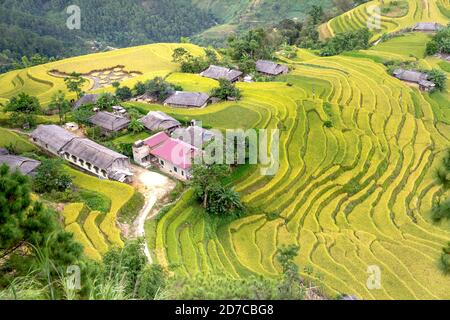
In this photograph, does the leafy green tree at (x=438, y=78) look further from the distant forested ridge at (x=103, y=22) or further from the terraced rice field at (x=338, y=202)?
the distant forested ridge at (x=103, y=22)

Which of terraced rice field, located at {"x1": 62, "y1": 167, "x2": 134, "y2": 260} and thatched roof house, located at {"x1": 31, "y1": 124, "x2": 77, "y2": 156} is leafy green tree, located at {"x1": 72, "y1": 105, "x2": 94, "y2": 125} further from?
terraced rice field, located at {"x1": 62, "y1": 167, "x2": 134, "y2": 260}

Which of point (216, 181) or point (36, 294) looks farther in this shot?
point (216, 181)

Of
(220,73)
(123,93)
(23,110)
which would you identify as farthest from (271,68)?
(23,110)

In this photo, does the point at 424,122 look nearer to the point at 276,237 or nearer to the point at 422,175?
the point at 422,175

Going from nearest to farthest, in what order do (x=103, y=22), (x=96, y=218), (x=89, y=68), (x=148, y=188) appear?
(x=96, y=218)
(x=148, y=188)
(x=89, y=68)
(x=103, y=22)

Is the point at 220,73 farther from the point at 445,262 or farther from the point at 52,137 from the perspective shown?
the point at 445,262

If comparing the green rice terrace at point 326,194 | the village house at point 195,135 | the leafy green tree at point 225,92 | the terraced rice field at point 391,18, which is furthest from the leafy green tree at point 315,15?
the village house at point 195,135
